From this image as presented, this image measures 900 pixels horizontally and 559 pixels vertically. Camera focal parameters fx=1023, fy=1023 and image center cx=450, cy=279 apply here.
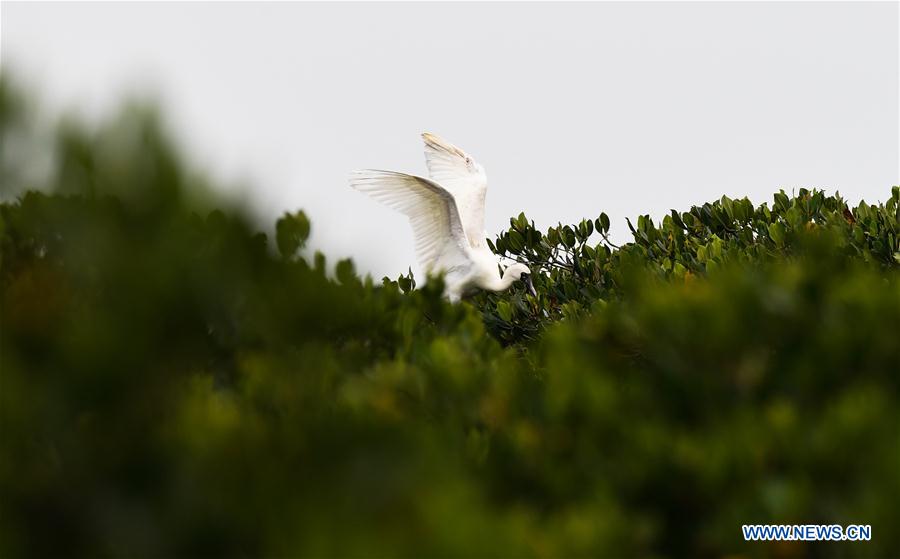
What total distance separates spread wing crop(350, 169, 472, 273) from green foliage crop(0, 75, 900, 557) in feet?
14.7

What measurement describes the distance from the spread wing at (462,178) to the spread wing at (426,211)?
0.58 metres

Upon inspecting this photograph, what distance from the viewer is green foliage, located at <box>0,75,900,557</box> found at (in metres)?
2.84

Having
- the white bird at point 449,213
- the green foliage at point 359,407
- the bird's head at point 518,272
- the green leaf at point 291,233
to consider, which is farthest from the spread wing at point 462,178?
the green foliage at point 359,407

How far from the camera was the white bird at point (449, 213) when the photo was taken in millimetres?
9070

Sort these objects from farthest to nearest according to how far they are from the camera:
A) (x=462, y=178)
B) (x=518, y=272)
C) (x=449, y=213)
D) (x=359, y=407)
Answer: (x=462, y=178) < (x=518, y=272) < (x=449, y=213) < (x=359, y=407)

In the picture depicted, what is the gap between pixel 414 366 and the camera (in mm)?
4266

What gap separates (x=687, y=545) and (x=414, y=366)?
141cm

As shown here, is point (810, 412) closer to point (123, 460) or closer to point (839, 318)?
point (839, 318)

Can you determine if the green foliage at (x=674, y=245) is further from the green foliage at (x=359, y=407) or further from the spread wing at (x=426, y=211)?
the green foliage at (x=359, y=407)

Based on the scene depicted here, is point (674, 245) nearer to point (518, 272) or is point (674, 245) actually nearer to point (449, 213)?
point (518, 272)

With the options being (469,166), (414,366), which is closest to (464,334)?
(414,366)

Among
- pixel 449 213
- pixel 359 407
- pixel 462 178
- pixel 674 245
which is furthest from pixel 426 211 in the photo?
pixel 359 407

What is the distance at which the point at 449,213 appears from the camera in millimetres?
9477

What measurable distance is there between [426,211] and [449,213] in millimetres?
227
